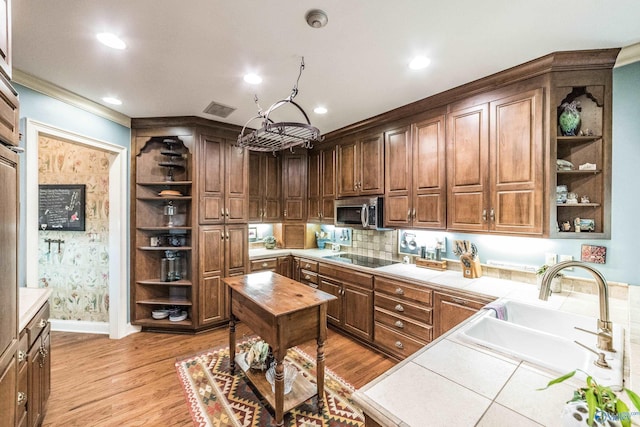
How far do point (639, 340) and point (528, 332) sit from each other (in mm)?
419

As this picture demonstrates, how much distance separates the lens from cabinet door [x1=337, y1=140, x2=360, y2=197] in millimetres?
3598

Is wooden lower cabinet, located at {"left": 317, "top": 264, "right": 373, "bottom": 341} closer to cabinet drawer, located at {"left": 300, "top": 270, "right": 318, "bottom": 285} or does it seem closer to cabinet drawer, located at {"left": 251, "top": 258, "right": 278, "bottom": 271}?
cabinet drawer, located at {"left": 300, "top": 270, "right": 318, "bottom": 285}

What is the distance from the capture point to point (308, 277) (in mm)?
3814

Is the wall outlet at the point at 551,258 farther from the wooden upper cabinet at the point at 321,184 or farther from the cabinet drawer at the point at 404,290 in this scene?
the wooden upper cabinet at the point at 321,184

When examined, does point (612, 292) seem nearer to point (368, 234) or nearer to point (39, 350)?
point (368, 234)

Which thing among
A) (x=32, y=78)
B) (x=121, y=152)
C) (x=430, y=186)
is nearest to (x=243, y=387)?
(x=430, y=186)

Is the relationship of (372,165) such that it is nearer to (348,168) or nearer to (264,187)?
(348,168)

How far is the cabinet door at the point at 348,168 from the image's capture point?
11.8 ft

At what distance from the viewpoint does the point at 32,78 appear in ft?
7.48

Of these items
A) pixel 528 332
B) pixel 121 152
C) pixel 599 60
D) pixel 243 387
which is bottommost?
pixel 243 387

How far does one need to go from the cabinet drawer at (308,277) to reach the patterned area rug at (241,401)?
111cm

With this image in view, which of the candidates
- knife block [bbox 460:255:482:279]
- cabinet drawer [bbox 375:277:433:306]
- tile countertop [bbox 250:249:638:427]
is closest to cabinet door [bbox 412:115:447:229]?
knife block [bbox 460:255:482:279]

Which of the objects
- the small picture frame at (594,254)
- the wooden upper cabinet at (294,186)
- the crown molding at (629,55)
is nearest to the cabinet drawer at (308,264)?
the wooden upper cabinet at (294,186)

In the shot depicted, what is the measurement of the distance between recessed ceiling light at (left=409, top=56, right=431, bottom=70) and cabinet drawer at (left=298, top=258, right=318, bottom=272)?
2.58m
